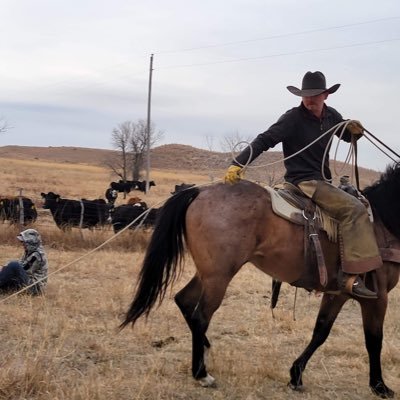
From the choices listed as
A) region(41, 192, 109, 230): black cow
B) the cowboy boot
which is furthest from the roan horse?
region(41, 192, 109, 230): black cow

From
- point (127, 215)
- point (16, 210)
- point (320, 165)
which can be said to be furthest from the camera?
point (127, 215)

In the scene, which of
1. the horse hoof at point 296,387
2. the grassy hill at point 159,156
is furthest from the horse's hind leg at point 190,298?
the grassy hill at point 159,156

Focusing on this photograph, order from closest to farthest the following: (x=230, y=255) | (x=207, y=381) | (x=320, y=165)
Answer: (x=230, y=255), (x=207, y=381), (x=320, y=165)

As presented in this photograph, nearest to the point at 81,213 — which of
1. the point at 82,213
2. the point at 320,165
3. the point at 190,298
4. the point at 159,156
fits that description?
the point at 82,213

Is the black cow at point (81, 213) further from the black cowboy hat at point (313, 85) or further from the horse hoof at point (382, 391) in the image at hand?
the horse hoof at point (382, 391)

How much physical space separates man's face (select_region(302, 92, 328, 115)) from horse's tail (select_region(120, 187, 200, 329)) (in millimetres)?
1319

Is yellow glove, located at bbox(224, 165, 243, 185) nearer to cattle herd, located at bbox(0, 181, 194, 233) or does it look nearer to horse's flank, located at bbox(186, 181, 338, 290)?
horse's flank, located at bbox(186, 181, 338, 290)

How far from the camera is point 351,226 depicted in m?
5.21

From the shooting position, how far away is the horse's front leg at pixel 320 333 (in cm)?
537

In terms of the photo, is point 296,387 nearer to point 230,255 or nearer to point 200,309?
point 200,309

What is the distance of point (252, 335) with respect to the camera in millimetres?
7023

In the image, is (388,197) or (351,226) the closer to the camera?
(351,226)

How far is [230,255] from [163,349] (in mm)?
1831

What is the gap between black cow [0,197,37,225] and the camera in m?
16.5
